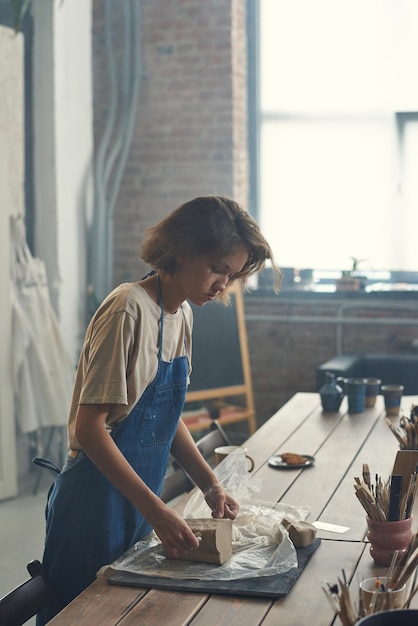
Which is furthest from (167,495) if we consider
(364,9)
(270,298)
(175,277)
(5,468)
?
(364,9)

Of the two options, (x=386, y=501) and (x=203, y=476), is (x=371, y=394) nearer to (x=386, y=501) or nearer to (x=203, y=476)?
(x=203, y=476)

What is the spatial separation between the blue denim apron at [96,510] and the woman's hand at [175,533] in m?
0.26

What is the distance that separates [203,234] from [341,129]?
4.49 m

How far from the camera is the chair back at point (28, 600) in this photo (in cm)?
202

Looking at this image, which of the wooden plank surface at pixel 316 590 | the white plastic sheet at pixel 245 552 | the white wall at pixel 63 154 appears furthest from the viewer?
the white wall at pixel 63 154

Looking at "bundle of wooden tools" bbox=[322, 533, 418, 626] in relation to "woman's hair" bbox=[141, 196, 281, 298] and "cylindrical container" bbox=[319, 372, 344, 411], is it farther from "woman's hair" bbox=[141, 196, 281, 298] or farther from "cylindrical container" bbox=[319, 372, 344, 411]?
"cylindrical container" bbox=[319, 372, 344, 411]

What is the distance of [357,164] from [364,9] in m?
1.04

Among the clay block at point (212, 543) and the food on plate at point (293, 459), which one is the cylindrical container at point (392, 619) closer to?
the clay block at point (212, 543)

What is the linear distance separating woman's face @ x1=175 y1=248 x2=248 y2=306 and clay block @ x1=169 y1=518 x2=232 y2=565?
1.79 ft

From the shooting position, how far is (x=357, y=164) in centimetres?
645

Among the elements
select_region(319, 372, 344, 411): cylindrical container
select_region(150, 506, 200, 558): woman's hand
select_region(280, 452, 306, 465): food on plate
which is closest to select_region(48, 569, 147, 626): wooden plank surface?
select_region(150, 506, 200, 558): woman's hand

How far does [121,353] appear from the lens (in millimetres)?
2141

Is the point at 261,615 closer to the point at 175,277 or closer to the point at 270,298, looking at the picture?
the point at 175,277

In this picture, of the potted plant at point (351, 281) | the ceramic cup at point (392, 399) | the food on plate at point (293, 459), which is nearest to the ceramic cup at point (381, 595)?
the food on plate at point (293, 459)
